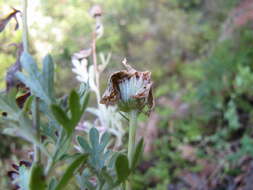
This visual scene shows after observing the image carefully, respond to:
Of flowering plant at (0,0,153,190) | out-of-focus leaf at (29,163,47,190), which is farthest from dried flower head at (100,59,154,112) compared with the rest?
out-of-focus leaf at (29,163,47,190)

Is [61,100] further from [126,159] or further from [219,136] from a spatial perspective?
[219,136]

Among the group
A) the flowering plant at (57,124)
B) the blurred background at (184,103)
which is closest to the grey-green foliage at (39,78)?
the flowering plant at (57,124)

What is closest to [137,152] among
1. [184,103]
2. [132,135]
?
[132,135]

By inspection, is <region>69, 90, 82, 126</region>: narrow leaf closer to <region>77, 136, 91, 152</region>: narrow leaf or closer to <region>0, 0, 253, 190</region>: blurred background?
<region>77, 136, 91, 152</region>: narrow leaf

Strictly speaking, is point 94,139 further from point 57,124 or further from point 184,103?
point 184,103

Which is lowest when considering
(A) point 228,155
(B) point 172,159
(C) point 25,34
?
(B) point 172,159

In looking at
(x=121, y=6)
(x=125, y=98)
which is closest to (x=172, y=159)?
(x=125, y=98)
